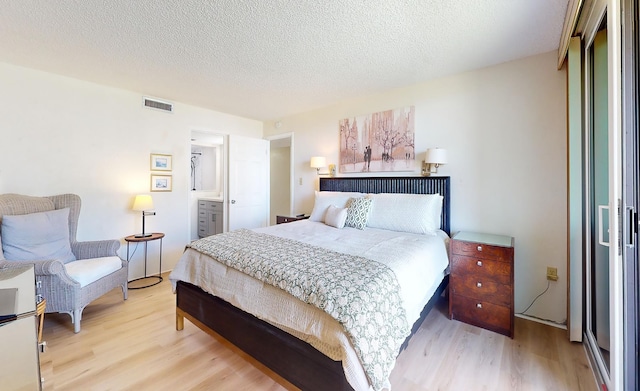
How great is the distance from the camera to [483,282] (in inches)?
84.2

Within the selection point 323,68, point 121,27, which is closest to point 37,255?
point 121,27

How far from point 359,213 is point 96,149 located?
3192mm

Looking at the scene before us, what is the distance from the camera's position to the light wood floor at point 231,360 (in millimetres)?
1552

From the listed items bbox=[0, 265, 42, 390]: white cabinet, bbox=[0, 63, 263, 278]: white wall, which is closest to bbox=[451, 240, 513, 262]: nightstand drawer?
bbox=[0, 265, 42, 390]: white cabinet

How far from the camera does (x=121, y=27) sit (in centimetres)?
188

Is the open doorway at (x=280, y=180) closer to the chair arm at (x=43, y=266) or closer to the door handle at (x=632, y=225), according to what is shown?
the chair arm at (x=43, y=266)

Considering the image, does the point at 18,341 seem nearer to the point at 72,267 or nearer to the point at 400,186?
the point at 72,267

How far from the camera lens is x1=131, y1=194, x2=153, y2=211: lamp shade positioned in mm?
3076

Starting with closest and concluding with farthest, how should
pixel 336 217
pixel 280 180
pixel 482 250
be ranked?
pixel 482 250, pixel 336 217, pixel 280 180

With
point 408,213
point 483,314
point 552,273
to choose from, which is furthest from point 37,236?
point 552,273

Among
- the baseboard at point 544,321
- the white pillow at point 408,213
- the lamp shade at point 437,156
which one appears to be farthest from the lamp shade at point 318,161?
the baseboard at point 544,321

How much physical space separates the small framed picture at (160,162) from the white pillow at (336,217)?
2440mm

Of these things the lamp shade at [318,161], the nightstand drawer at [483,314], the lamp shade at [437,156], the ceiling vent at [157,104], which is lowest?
the nightstand drawer at [483,314]

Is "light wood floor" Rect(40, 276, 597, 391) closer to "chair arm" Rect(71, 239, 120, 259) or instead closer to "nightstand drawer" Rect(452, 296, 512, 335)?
"nightstand drawer" Rect(452, 296, 512, 335)
